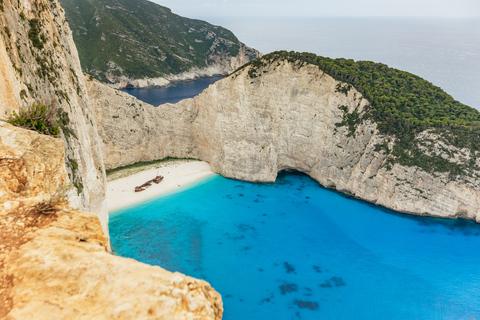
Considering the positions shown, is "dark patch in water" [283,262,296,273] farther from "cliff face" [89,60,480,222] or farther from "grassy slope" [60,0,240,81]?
"grassy slope" [60,0,240,81]

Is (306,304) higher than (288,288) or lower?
lower

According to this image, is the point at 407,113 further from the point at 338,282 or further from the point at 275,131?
the point at 338,282

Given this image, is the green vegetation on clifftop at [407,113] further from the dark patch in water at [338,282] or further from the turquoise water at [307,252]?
the dark patch in water at [338,282]

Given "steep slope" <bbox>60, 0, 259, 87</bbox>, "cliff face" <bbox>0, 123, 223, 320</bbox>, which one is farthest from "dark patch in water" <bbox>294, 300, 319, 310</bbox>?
"steep slope" <bbox>60, 0, 259, 87</bbox>

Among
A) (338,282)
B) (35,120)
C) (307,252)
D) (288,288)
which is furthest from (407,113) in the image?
(35,120)

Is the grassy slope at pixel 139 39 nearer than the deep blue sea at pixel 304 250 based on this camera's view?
No

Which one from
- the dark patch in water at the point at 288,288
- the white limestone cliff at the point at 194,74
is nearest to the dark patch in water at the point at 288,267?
the dark patch in water at the point at 288,288
